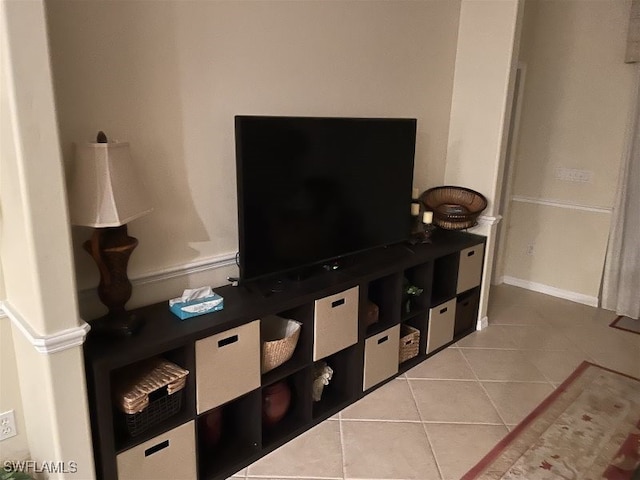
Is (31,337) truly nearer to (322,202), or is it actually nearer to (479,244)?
(322,202)

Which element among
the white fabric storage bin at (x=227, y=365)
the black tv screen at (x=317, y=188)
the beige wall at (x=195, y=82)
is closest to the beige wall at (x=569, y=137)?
the beige wall at (x=195, y=82)

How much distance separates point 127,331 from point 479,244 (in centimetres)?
242

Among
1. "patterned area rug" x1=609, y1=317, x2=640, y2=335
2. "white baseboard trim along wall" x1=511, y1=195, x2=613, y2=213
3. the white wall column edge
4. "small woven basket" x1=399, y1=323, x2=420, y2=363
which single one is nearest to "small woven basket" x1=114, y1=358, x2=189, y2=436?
the white wall column edge

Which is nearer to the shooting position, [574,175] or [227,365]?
[227,365]

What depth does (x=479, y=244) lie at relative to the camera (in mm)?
3408

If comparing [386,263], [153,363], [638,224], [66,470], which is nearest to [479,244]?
[386,263]

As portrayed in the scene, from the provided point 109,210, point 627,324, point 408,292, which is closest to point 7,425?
point 109,210

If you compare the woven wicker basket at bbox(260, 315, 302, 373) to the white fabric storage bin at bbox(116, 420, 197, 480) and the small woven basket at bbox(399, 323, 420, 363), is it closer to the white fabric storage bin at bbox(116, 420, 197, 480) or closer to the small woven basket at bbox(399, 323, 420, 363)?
the white fabric storage bin at bbox(116, 420, 197, 480)

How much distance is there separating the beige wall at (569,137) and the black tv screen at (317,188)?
76.5 inches

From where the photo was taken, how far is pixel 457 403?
8.99 ft

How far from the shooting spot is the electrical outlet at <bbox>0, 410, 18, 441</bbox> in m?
1.88

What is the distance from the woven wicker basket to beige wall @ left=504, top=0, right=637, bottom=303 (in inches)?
117

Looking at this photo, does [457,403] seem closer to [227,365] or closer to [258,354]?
[258,354]

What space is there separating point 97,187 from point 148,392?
74 centimetres
